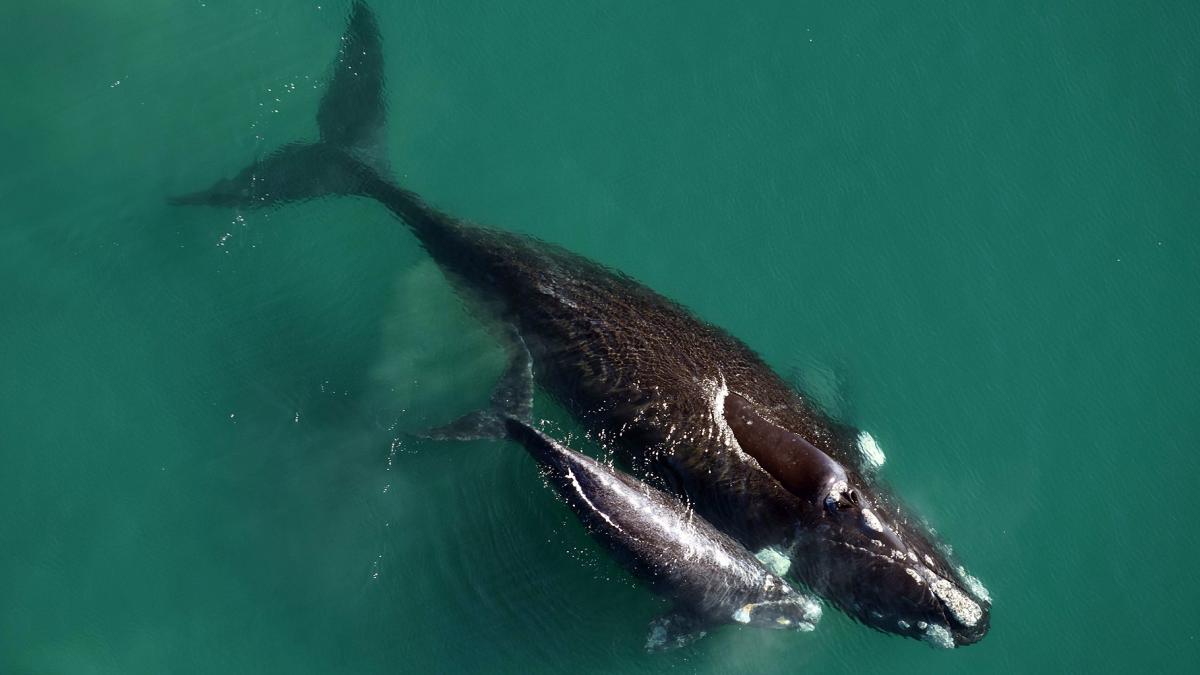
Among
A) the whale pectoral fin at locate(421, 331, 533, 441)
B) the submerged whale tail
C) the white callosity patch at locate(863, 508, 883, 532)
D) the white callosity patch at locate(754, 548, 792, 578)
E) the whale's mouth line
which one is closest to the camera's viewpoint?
the whale's mouth line

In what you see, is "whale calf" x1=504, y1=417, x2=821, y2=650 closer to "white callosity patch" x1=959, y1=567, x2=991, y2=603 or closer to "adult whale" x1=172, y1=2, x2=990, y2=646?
"adult whale" x1=172, y1=2, x2=990, y2=646

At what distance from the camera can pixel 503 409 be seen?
16344 millimetres

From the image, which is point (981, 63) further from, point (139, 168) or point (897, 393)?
point (139, 168)

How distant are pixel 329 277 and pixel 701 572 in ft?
29.6

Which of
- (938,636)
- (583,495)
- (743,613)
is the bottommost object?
(743,613)

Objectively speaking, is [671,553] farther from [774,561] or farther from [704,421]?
[704,421]

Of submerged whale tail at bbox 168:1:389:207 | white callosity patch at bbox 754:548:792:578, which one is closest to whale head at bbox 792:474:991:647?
white callosity patch at bbox 754:548:792:578

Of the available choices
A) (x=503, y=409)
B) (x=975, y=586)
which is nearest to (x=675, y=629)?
(x=503, y=409)

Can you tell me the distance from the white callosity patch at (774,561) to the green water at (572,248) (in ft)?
4.41

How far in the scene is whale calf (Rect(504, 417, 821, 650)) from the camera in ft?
48.4

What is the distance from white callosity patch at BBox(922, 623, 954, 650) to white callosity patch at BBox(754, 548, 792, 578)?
90.4 inches

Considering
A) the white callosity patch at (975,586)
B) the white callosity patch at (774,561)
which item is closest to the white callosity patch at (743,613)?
the white callosity patch at (774,561)

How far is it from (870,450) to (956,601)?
305 cm

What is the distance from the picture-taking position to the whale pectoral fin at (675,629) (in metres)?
15.1
